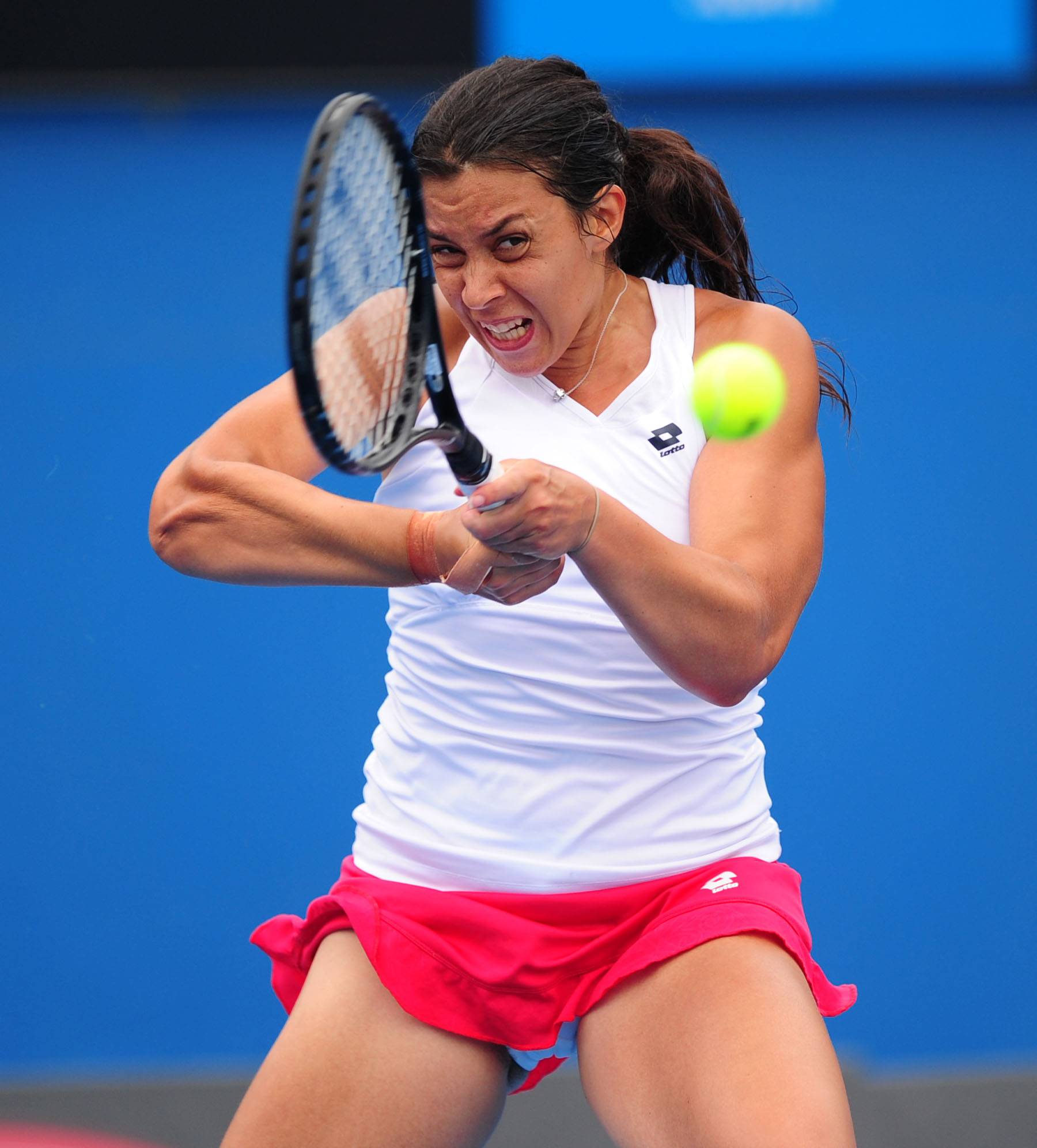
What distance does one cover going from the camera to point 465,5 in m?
2.81

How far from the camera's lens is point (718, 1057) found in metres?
1.10

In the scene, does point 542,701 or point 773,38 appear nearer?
point 542,701

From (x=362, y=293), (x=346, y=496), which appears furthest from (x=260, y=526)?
(x=346, y=496)

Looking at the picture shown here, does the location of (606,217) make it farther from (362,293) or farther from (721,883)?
(721,883)

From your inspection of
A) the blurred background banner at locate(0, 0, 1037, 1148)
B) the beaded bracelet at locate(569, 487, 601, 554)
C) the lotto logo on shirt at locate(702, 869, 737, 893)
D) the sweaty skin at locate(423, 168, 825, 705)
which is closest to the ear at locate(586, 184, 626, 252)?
the sweaty skin at locate(423, 168, 825, 705)

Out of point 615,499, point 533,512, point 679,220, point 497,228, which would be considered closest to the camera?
point 533,512

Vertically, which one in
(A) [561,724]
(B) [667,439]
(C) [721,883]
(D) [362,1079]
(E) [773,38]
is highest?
(E) [773,38]

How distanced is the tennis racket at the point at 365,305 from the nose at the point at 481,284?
0.36ft

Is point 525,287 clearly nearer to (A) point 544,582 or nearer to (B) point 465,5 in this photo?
(A) point 544,582

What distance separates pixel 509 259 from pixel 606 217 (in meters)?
0.17

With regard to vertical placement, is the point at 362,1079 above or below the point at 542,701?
below

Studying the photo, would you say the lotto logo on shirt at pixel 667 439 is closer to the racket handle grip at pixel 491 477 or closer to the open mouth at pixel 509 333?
the open mouth at pixel 509 333

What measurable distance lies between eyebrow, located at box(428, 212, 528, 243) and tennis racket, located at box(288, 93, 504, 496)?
122 mm

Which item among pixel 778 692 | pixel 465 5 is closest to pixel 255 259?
pixel 465 5
